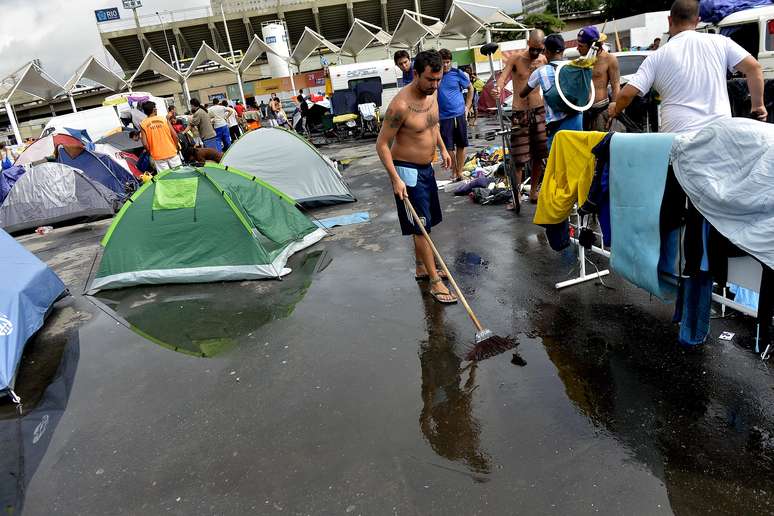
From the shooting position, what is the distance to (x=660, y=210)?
9.97 ft

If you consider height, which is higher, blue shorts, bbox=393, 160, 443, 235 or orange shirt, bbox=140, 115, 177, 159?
orange shirt, bbox=140, 115, 177, 159

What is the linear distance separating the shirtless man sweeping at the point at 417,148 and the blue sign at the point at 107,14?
55876mm

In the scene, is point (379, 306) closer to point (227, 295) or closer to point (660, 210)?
point (227, 295)

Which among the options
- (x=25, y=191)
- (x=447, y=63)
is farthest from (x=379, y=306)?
(x=25, y=191)

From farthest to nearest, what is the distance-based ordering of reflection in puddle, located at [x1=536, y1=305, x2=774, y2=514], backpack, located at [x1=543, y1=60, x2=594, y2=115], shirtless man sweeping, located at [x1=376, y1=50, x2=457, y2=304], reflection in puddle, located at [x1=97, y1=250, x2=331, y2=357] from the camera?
backpack, located at [x1=543, y1=60, x2=594, y2=115], reflection in puddle, located at [x1=97, y1=250, x2=331, y2=357], shirtless man sweeping, located at [x1=376, y1=50, x2=457, y2=304], reflection in puddle, located at [x1=536, y1=305, x2=774, y2=514]

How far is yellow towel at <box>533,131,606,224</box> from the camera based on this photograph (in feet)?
12.3

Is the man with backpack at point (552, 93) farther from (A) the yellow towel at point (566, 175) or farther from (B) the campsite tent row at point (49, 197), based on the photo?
(B) the campsite tent row at point (49, 197)

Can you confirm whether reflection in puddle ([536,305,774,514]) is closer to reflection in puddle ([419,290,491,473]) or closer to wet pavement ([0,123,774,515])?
wet pavement ([0,123,774,515])

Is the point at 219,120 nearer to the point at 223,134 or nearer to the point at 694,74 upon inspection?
the point at 223,134

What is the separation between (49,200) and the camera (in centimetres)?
1016

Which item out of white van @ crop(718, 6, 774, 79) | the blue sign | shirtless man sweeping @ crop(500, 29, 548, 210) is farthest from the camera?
the blue sign

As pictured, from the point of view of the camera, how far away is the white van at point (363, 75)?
72.3 feet

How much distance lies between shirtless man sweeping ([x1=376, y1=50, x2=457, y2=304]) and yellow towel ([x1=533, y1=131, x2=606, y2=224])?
40.5 inches

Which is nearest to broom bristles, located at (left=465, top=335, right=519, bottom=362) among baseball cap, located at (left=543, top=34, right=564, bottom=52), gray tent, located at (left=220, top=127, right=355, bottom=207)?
baseball cap, located at (left=543, top=34, right=564, bottom=52)
